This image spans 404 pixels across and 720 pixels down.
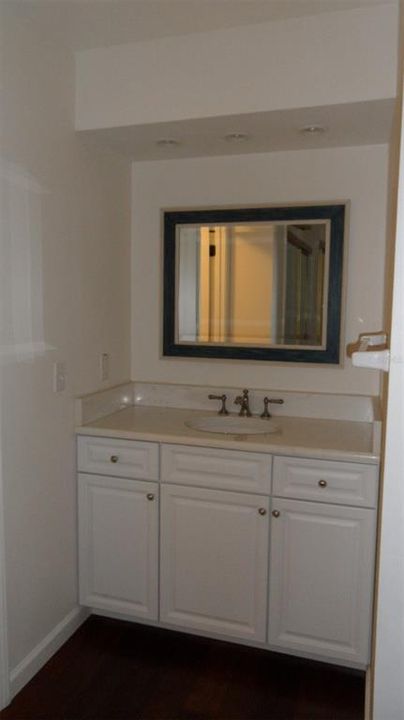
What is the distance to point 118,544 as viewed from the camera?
2230mm

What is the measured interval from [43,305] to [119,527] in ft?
3.17

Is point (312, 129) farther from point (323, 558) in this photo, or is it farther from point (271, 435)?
point (323, 558)

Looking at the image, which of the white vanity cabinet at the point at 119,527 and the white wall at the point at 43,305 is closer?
the white wall at the point at 43,305

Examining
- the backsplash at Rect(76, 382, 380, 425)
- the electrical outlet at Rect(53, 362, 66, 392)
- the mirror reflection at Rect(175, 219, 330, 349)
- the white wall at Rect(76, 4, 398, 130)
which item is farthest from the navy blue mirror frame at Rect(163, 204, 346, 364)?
the electrical outlet at Rect(53, 362, 66, 392)

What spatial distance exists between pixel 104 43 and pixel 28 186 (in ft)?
2.25

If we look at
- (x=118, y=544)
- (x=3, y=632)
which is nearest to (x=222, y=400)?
(x=118, y=544)

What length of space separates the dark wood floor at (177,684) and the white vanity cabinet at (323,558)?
0.38ft

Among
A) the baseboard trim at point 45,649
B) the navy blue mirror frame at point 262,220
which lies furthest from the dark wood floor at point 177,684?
the navy blue mirror frame at point 262,220

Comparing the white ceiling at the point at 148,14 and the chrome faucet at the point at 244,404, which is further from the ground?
the white ceiling at the point at 148,14

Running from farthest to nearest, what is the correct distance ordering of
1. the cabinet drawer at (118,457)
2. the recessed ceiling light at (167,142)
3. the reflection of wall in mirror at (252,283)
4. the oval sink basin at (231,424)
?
the reflection of wall in mirror at (252,283)
the oval sink basin at (231,424)
the recessed ceiling light at (167,142)
the cabinet drawer at (118,457)

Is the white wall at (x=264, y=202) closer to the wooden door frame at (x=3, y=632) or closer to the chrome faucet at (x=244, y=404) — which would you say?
the chrome faucet at (x=244, y=404)

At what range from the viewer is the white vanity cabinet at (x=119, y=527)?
2180 millimetres

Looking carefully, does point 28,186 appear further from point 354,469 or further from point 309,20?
point 354,469

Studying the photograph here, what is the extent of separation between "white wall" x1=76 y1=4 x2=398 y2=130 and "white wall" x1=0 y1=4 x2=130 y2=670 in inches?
7.1
